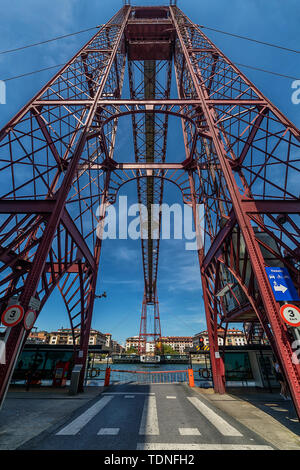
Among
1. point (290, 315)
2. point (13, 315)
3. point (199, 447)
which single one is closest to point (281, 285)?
point (290, 315)

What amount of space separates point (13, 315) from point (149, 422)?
16.3 ft

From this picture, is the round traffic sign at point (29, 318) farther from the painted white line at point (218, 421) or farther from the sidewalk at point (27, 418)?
the painted white line at point (218, 421)

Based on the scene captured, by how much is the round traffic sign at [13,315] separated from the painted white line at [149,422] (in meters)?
4.29

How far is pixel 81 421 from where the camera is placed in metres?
5.99

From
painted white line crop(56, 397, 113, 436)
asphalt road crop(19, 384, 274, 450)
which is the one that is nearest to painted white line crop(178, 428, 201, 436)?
asphalt road crop(19, 384, 274, 450)

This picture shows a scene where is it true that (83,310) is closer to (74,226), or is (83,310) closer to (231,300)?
(74,226)

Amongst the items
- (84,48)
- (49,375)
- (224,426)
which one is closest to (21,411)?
(224,426)

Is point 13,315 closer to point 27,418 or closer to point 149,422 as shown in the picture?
point 27,418

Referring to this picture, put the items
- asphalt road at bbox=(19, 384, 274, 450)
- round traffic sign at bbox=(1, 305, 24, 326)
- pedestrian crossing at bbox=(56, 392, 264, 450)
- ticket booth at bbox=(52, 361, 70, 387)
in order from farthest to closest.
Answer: ticket booth at bbox=(52, 361, 70, 387), round traffic sign at bbox=(1, 305, 24, 326), pedestrian crossing at bbox=(56, 392, 264, 450), asphalt road at bbox=(19, 384, 274, 450)

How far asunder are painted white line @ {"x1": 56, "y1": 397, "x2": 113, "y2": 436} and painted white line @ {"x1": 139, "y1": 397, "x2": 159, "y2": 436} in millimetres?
1635

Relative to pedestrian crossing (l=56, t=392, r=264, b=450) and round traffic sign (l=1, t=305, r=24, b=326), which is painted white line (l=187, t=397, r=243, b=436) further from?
round traffic sign (l=1, t=305, r=24, b=326)

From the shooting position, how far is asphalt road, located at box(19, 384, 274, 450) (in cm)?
427

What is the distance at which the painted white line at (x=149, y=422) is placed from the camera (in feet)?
16.8
